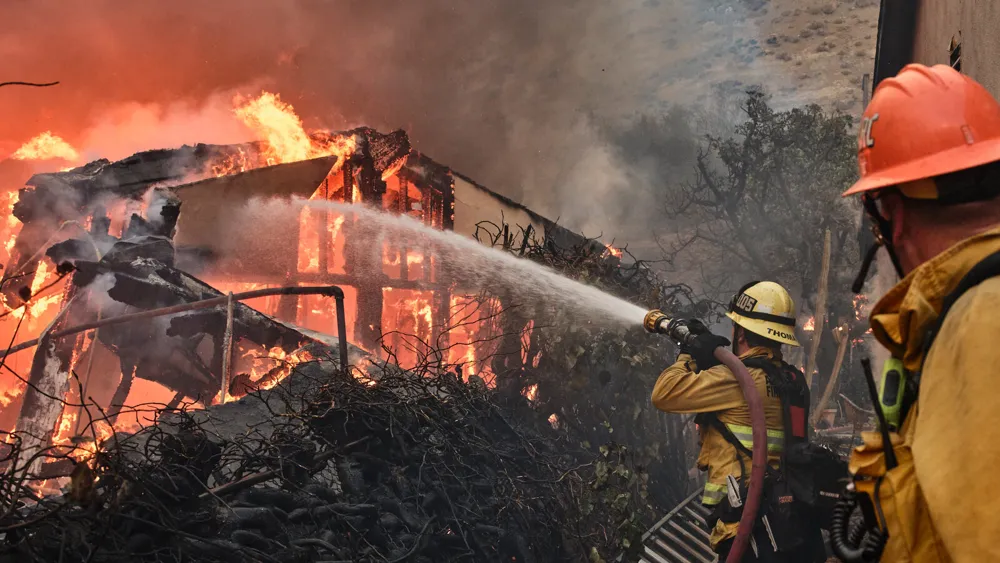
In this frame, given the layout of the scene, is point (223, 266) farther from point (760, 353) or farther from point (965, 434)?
point (965, 434)

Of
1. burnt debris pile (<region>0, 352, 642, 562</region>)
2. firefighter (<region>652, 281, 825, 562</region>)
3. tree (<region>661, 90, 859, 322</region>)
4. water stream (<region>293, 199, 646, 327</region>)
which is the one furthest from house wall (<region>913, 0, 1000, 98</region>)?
tree (<region>661, 90, 859, 322</region>)

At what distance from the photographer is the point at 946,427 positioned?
3.99 feet

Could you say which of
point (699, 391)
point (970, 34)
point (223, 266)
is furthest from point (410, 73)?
point (699, 391)

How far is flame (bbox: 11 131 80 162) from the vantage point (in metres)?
18.6

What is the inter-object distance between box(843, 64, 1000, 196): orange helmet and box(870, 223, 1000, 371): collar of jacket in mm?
360

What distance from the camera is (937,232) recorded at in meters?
1.64

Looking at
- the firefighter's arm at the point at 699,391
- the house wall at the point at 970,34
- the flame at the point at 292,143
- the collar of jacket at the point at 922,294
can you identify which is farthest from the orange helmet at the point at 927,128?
the flame at the point at 292,143

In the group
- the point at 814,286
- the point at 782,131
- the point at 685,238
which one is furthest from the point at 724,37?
the point at 814,286

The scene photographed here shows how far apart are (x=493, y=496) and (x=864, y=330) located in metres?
10.9

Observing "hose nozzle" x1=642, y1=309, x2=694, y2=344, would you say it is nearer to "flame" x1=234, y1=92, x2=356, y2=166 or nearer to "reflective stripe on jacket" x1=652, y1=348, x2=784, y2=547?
"reflective stripe on jacket" x1=652, y1=348, x2=784, y2=547

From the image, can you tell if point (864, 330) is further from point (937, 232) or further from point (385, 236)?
point (937, 232)

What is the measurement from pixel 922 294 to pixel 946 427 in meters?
0.33

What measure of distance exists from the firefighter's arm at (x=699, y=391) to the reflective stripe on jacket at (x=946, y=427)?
2.40 metres

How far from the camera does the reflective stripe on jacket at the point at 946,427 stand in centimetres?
113
